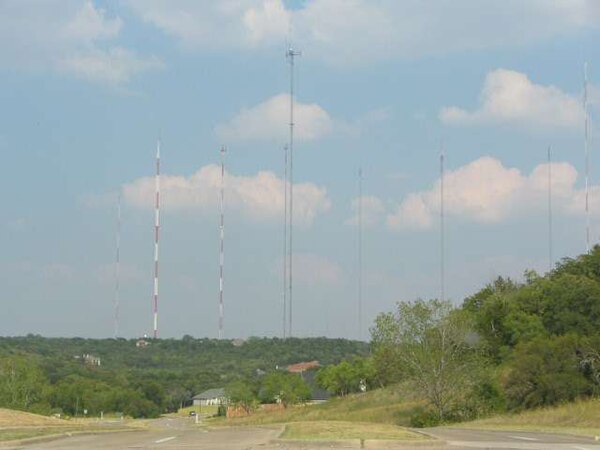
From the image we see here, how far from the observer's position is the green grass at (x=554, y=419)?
48.7 m

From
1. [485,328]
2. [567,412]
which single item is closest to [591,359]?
[567,412]

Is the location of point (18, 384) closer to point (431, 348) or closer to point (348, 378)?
point (348, 378)

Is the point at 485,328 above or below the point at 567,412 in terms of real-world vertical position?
above

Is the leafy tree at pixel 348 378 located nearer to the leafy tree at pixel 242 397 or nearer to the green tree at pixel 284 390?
the green tree at pixel 284 390

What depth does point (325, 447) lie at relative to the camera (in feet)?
84.0

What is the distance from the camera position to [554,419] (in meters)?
54.2

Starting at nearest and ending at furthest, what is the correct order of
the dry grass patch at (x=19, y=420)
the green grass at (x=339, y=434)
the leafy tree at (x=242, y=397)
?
the green grass at (x=339, y=434)
the dry grass patch at (x=19, y=420)
the leafy tree at (x=242, y=397)

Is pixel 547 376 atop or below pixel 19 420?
atop

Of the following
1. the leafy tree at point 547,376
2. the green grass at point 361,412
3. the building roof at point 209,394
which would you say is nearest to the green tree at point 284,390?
the building roof at point 209,394

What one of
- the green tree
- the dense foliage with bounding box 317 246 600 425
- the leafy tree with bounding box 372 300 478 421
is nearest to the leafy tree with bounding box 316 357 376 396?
the green tree

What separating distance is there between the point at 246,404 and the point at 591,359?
259 ft

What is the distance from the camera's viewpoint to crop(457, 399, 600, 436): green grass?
4872cm

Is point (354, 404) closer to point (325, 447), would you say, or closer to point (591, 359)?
point (591, 359)

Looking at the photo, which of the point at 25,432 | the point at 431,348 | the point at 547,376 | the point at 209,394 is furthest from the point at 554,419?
the point at 209,394
